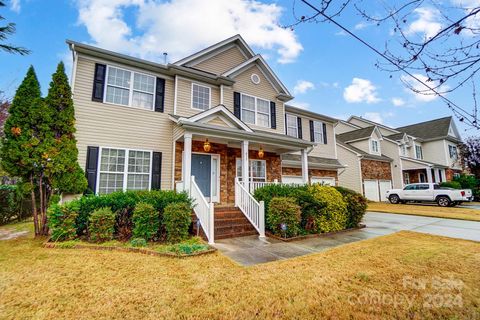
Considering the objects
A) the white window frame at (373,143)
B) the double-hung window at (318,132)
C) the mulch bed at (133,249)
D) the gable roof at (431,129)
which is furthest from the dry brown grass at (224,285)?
the gable roof at (431,129)

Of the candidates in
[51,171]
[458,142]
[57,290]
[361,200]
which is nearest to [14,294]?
[57,290]

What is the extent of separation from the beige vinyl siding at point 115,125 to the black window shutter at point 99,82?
0.13 metres

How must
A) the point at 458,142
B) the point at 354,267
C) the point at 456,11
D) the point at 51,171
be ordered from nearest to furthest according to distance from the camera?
the point at 456,11 < the point at 354,267 < the point at 51,171 < the point at 458,142

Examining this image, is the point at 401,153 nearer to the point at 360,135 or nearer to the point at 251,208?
the point at 360,135

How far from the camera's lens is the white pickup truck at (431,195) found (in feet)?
53.1

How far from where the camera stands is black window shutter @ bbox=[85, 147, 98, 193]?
7.89 metres

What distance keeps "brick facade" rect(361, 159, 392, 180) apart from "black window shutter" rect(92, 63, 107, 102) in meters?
19.9

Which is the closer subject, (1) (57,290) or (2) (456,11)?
(2) (456,11)

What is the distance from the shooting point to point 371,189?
66.4 ft

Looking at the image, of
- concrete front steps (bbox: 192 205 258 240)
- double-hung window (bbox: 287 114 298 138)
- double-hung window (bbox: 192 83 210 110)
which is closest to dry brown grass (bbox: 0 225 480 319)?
concrete front steps (bbox: 192 205 258 240)

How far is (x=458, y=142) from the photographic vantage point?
26.1 meters

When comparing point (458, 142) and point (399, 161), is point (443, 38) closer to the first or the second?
point (399, 161)

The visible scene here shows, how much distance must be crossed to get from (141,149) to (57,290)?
619cm

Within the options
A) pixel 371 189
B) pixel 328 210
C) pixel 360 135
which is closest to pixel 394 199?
pixel 371 189
